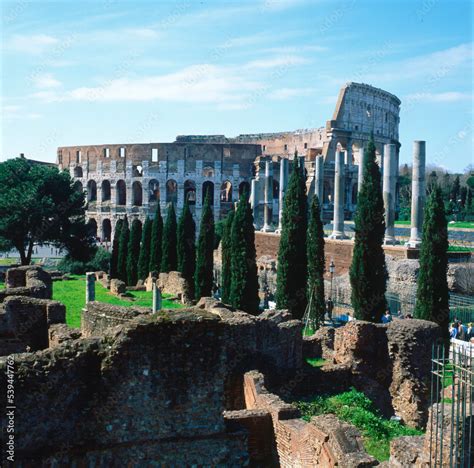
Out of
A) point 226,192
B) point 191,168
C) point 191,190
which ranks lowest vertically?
point 226,192

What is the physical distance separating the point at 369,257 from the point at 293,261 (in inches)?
104

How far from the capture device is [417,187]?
24.8m

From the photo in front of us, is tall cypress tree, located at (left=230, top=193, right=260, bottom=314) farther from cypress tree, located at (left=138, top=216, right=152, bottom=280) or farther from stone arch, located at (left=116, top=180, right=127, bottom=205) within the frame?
stone arch, located at (left=116, top=180, right=127, bottom=205)

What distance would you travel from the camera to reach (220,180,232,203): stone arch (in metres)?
59.1

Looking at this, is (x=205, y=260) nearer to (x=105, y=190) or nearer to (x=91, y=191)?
(x=105, y=190)

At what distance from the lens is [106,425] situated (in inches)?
222

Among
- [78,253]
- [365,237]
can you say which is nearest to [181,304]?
[365,237]

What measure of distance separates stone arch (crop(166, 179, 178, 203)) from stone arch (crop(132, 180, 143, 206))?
9.04 ft

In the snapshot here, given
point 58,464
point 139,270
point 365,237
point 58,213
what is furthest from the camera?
point 58,213

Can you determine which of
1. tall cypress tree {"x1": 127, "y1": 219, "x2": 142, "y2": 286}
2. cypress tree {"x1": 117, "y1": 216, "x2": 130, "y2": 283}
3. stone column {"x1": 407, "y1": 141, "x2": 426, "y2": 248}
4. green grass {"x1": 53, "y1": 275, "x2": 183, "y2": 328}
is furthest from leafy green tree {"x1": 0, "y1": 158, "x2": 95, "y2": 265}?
stone column {"x1": 407, "y1": 141, "x2": 426, "y2": 248}

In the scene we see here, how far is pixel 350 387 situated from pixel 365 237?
620 centimetres

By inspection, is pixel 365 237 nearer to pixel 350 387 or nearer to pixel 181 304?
pixel 350 387

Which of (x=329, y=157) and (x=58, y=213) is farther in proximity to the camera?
(x=329, y=157)

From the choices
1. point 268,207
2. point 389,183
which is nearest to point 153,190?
point 268,207
